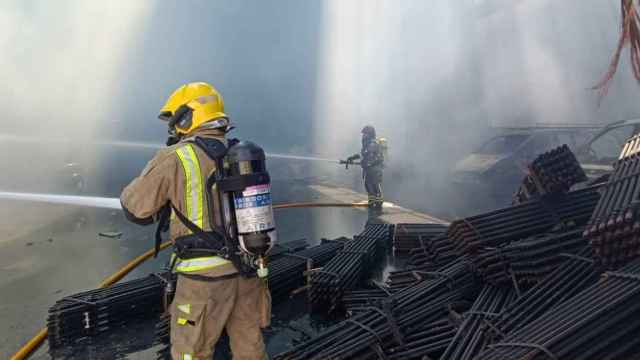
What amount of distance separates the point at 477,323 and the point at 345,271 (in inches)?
74.7

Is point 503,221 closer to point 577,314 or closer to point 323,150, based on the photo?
point 577,314

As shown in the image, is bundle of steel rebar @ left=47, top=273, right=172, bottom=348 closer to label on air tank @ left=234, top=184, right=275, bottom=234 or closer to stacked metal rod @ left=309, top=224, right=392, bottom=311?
stacked metal rod @ left=309, top=224, right=392, bottom=311

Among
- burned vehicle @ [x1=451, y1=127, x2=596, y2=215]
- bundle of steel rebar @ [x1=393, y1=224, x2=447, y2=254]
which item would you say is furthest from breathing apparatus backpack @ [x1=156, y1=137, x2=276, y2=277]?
burned vehicle @ [x1=451, y1=127, x2=596, y2=215]

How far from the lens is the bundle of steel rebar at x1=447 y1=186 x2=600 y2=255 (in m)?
4.64

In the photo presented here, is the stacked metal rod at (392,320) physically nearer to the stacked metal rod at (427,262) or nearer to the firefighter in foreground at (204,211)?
the stacked metal rod at (427,262)

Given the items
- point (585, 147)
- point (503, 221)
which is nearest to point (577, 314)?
point (503, 221)

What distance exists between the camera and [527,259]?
158 inches

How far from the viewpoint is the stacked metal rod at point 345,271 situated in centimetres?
482

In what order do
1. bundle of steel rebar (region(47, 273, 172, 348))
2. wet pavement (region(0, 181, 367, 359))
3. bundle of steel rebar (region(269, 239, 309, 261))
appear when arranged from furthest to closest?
1. bundle of steel rebar (region(269, 239, 309, 261))
2. wet pavement (region(0, 181, 367, 359))
3. bundle of steel rebar (region(47, 273, 172, 348))

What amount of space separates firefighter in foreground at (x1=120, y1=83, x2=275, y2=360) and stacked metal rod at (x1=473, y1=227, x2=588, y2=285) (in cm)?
248

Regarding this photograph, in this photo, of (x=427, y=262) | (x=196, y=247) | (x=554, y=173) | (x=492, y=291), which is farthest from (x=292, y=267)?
(x=554, y=173)

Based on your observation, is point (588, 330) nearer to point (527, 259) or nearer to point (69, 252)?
point (527, 259)

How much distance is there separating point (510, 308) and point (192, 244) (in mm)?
2513

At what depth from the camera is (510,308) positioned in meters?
3.36
